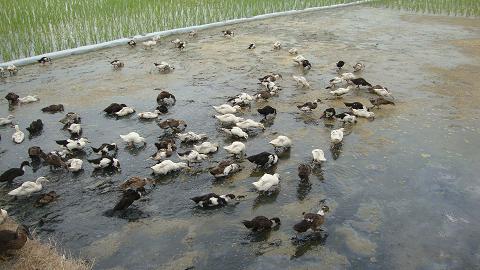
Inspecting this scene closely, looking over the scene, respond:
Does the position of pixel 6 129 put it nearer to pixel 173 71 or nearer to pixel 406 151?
pixel 173 71

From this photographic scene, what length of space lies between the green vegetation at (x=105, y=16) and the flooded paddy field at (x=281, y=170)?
55.0 inches

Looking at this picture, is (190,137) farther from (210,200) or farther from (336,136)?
(336,136)

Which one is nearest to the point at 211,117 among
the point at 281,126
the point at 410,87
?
the point at 281,126

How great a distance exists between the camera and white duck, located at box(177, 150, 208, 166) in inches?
330

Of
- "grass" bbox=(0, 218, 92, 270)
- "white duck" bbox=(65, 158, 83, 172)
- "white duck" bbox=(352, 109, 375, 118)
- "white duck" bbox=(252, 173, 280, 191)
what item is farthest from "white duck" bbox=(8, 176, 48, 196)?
"white duck" bbox=(352, 109, 375, 118)

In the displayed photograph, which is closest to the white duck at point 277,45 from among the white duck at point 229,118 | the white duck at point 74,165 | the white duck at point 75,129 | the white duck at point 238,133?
the white duck at point 229,118

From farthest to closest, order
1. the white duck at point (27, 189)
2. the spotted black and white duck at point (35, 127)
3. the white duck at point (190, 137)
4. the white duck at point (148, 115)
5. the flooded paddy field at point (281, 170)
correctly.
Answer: the white duck at point (148, 115), the spotted black and white duck at point (35, 127), the white duck at point (190, 137), the white duck at point (27, 189), the flooded paddy field at point (281, 170)

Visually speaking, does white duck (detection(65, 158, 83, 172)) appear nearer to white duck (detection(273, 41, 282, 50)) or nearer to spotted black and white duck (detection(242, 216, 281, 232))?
spotted black and white duck (detection(242, 216, 281, 232))

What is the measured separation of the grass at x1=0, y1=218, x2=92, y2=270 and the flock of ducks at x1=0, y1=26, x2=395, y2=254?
26 cm

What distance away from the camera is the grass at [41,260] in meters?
5.75

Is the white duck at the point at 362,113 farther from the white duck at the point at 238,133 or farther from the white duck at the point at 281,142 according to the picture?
the white duck at the point at 238,133

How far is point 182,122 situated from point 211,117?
34.7 inches

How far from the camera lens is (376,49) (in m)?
16.3

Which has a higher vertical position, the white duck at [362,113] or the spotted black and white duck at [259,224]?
the white duck at [362,113]
